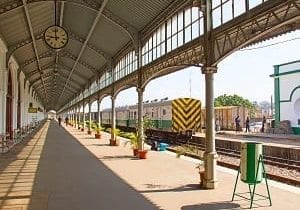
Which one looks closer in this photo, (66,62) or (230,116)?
(66,62)

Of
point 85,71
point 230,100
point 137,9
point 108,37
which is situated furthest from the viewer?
point 230,100

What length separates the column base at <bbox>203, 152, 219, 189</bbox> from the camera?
1050 centimetres

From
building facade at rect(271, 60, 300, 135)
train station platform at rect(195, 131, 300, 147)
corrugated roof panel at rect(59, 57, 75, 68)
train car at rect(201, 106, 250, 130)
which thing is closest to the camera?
train station platform at rect(195, 131, 300, 147)

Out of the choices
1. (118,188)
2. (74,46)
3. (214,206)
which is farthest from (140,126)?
Result: (74,46)

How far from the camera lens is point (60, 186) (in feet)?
35.6

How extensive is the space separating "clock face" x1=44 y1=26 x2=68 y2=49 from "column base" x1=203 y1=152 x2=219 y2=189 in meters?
7.40

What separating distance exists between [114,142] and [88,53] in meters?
7.51

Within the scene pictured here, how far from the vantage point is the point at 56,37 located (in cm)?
1545

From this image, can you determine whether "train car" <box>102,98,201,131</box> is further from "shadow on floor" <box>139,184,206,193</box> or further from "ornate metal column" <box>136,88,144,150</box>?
"shadow on floor" <box>139,184,206,193</box>

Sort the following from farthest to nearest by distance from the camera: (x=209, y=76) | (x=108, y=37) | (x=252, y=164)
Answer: (x=108, y=37) → (x=209, y=76) → (x=252, y=164)

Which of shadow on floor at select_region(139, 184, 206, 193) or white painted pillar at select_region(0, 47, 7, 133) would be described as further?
white painted pillar at select_region(0, 47, 7, 133)

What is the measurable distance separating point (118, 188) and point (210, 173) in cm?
232

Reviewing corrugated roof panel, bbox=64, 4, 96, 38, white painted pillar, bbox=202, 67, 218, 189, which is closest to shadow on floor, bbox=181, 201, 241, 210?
white painted pillar, bbox=202, 67, 218, 189

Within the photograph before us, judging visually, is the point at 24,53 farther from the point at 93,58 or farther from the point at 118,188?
the point at 118,188
